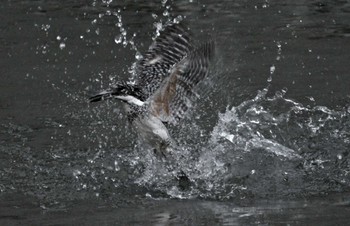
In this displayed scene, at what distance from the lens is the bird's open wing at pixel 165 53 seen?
8.65 meters

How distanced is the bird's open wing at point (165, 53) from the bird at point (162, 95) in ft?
0.06

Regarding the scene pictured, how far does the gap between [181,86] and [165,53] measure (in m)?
0.97

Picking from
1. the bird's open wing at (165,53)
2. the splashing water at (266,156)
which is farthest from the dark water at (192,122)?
the bird's open wing at (165,53)

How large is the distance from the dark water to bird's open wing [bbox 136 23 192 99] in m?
0.45

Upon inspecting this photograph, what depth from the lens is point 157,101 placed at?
8.14 meters

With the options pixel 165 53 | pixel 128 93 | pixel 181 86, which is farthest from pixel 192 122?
pixel 128 93

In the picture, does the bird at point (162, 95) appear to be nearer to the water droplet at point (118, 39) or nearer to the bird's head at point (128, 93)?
the bird's head at point (128, 93)

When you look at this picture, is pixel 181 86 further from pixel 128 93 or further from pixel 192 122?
pixel 192 122

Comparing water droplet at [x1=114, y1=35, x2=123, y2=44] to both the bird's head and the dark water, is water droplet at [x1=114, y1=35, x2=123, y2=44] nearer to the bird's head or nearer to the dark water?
the dark water

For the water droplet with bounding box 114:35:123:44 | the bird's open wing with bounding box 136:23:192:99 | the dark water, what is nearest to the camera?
the dark water

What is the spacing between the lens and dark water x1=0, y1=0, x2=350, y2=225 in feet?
23.4

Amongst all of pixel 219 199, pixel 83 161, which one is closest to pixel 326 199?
pixel 219 199

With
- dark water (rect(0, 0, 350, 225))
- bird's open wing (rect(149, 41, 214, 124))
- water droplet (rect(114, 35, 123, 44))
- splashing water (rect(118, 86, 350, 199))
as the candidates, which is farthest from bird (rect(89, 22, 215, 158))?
water droplet (rect(114, 35, 123, 44))

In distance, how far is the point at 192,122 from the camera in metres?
Result: 8.92
